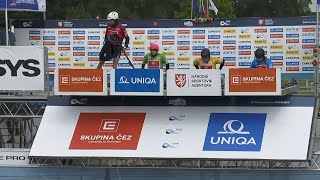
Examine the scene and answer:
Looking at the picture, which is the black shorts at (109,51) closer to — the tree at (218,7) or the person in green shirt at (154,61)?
the person in green shirt at (154,61)

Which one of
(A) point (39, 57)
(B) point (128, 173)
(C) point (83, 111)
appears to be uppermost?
(A) point (39, 57)

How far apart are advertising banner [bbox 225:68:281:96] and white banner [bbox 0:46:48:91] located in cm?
362

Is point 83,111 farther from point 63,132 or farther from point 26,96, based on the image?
point 26,96

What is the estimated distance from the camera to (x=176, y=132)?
13.6 metres

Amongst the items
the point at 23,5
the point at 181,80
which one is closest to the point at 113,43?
the point at 181,80

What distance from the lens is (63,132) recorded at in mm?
14125

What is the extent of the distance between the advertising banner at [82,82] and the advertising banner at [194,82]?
1.23 metres

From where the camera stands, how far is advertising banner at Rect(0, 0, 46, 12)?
1823cm

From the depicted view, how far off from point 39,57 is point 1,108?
154cm

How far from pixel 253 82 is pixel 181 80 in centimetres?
127

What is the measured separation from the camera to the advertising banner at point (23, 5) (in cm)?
1823

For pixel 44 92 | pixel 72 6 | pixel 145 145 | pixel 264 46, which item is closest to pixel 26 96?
pixel 44 92

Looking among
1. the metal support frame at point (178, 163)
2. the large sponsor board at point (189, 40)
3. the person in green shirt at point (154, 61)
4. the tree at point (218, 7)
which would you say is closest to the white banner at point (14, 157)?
the metal support frame at point (178, 163)

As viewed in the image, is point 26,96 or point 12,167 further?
point 26,96
